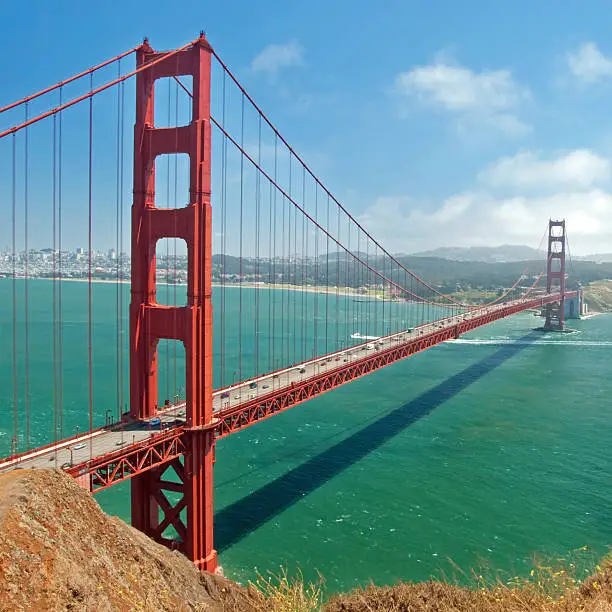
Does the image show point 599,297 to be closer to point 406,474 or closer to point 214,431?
point 406,474

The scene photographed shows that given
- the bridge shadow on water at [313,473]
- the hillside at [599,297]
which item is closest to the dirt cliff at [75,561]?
the bridge shadow on water at [313,473]

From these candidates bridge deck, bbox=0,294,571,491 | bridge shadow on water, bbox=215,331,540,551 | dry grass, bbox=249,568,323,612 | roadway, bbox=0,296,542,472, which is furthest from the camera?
bridge shadow on water, bbox=215,331,540,551

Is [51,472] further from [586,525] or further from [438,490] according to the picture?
[586,525]

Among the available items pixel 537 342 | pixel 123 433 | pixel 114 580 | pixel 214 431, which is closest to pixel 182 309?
pixel 214 431

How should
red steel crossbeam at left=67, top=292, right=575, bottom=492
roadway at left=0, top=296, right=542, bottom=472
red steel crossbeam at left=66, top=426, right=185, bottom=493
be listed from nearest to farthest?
red steel crossbeam at left=66, top=426, right=185, bottom=493 < red steel crossbeam at left=67, top=292, right=575, bottom=492 < roadway at left=0, top=296, right=542, bottom=472

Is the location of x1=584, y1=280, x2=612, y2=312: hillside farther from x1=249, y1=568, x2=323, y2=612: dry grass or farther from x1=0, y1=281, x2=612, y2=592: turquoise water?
x1=249, y1=568, x2=323, y2=612: dry grass

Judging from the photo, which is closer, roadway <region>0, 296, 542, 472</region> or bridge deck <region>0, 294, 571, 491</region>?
bridge deck <region>0, 294, 571, 491</region>

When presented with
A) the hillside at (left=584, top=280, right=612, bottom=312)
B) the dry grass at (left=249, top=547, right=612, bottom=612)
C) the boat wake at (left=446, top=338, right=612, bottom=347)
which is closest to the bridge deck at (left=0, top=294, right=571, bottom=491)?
the dry grass at (left=249, top=547, right=612, bottom=612)
